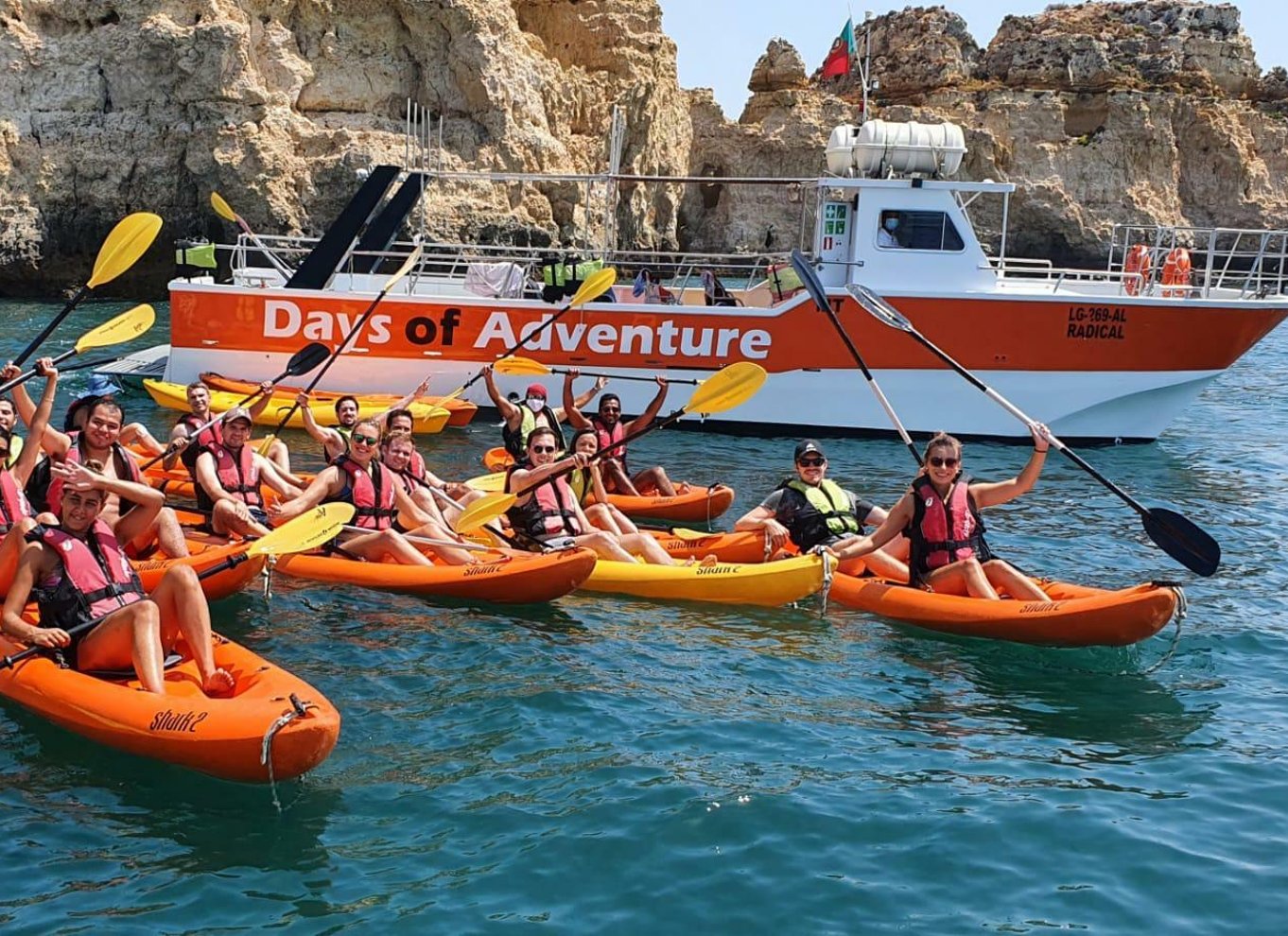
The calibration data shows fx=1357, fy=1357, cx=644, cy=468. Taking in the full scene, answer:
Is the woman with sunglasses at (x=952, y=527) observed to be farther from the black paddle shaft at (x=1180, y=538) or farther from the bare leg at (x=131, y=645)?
the bare leg at (x=131, y=645)

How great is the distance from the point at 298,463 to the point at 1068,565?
27.0 ft

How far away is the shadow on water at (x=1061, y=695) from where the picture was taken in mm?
7840

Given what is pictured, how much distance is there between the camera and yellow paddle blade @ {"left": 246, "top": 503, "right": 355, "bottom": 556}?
26.7 ft

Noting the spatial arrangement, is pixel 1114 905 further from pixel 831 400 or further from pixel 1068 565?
pixel 831 400

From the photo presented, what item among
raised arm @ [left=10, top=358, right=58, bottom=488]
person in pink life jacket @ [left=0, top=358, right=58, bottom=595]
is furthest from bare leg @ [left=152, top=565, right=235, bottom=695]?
raised arm @ [left=10, top=358, right=58, bottom=488]

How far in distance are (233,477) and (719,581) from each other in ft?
12.5

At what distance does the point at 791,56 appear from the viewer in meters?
57.3

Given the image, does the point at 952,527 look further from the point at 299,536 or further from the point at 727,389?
the point at 299,536

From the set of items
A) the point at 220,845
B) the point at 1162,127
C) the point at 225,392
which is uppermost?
the point at 1162,127

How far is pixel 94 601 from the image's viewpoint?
276 inches

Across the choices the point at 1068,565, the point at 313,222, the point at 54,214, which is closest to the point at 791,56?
the point at 313,222

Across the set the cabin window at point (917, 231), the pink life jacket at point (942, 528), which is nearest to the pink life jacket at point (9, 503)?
the pink life jacket at point (942, 528)

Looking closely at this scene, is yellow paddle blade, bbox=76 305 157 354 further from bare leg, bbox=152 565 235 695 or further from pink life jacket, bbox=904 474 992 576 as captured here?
pink life jacket, bbox=904 474 992 576

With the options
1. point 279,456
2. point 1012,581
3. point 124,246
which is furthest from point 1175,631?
point 124,246
